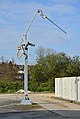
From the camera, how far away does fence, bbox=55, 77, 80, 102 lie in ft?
115

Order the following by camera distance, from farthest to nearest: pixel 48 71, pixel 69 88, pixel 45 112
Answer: pixel 48 71 < pixel 69 88 < pixel 45 112

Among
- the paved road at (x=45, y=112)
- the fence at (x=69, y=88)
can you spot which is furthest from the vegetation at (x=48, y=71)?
the paved road at (x=45, y=112)

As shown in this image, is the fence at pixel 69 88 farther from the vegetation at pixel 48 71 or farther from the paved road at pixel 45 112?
the vegetation at pixel 48 71

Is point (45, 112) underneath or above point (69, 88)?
underneath

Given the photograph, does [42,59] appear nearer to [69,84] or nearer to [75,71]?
[75,71]

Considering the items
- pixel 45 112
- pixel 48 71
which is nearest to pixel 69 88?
pixel 45 112

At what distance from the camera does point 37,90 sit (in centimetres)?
7275

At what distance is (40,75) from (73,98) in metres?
38.0

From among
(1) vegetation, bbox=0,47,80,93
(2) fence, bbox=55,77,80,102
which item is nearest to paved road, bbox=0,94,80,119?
(2) fence, bbox=55,77,80,102

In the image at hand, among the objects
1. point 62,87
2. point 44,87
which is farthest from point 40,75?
point 62,87

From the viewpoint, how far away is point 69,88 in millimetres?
38406

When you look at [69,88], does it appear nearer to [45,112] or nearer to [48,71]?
[45,112]

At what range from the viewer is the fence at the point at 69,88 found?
35.0m

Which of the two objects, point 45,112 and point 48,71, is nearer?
point 45,112
